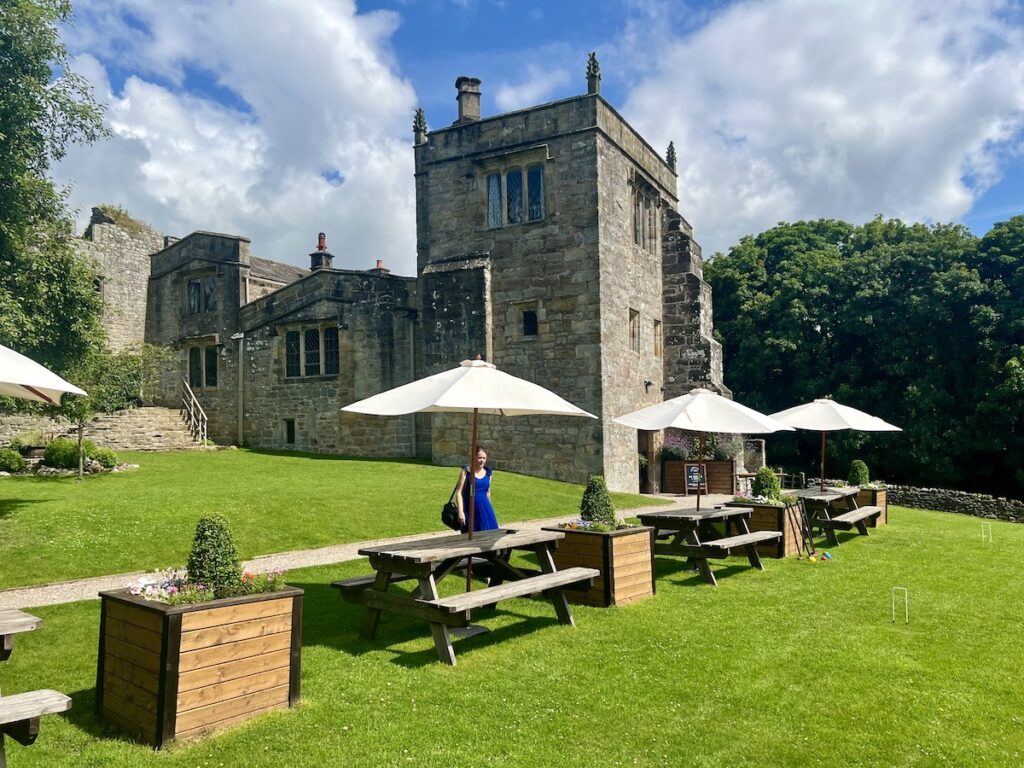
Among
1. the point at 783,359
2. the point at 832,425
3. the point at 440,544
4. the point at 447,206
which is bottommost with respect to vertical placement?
the point at 440,544

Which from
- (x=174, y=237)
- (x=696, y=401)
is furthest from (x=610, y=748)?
(x=174, y=237)

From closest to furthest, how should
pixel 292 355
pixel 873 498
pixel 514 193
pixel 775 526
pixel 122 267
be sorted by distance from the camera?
1. pixel 775 526
2. pixel 873 498
3. pixel 514 193
4. pixel 292 355
5. pixel 122 267

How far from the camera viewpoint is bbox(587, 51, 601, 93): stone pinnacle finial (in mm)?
22578

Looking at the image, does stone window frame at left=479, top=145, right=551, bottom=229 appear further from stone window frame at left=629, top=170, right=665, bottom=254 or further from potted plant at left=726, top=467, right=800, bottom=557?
potted plant at left=726, top=467, right=800, bottom=557

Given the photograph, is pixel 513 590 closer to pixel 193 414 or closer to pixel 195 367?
pixel 193 414

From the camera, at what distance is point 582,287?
2233 centimetres

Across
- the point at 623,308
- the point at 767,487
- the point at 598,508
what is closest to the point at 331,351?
the point at 623,308

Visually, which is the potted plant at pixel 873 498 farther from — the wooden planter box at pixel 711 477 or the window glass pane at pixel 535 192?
the window glass pane at pixel 535 192

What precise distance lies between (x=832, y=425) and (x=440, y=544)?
1000 centimetres

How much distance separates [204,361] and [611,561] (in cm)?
2617

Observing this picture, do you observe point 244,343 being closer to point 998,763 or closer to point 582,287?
point 582,287

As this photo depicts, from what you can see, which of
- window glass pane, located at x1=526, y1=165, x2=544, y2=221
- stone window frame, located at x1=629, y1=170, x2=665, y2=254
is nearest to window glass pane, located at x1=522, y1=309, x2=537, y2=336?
window glass pane, located at x1=526, y1=165, x2=544, y2=221

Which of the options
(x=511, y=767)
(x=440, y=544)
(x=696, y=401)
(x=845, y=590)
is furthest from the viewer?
(x=696, y=401)

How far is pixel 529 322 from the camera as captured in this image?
918 inches
